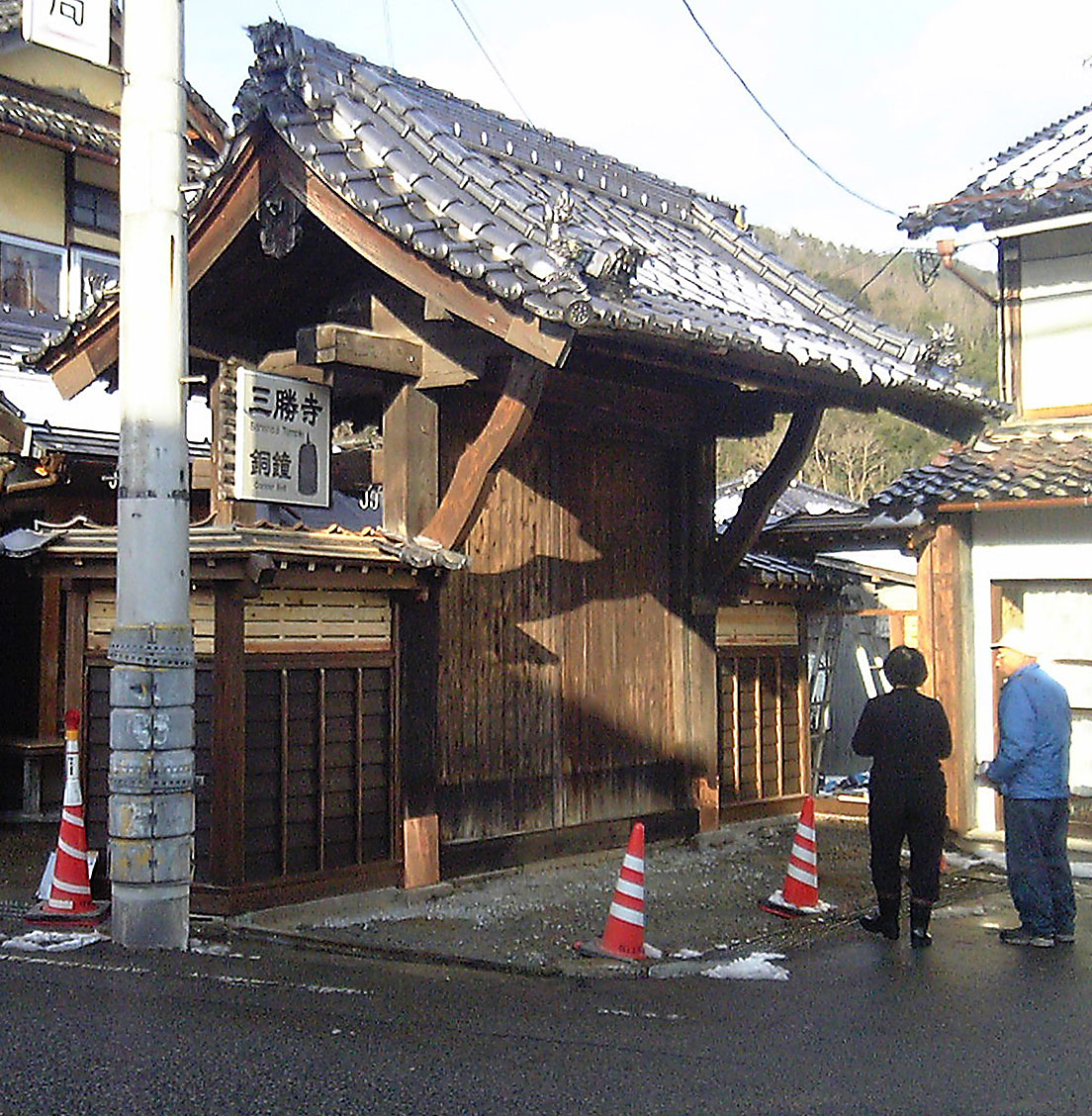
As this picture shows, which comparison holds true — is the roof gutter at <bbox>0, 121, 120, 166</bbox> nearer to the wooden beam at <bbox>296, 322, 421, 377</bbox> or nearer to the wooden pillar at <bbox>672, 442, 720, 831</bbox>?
the wooden beam at <bbox>296, 322, 421, 377</bbox>

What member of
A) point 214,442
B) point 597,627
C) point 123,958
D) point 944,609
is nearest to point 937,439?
point 944,609

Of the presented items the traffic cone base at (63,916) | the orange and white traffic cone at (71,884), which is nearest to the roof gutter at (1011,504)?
the orange and white traffic cone at (71,884)

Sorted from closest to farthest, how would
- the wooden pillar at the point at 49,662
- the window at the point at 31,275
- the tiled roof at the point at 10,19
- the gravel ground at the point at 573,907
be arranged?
the gravel ground at the point at 573,907, the wooden pillar at the point at 49,662, the tiled roof at the point at 10,19, the window at the point at 31,275

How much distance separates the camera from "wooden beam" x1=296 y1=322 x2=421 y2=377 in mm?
9547

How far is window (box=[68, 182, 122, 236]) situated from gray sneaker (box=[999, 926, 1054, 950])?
14.0 metres

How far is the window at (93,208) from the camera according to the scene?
1792 centimetres

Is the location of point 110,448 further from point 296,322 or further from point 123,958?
point 123,958

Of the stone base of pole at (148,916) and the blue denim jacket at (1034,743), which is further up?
the blue denim jacket at (1034,743)

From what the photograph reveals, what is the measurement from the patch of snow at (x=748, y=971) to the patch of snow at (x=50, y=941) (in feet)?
11.6

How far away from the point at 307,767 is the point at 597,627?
3214 mm

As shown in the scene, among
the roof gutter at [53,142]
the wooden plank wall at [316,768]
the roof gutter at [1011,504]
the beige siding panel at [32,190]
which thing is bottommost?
the wooden plank wall at [316,768]

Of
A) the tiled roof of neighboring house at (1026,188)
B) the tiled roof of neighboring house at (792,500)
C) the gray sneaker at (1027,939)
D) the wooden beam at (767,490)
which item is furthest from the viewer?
the tiled roof of neighboring house at (792,500)

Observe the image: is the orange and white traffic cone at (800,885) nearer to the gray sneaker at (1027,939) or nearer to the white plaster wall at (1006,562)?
the gray sneaker at (1027,939)

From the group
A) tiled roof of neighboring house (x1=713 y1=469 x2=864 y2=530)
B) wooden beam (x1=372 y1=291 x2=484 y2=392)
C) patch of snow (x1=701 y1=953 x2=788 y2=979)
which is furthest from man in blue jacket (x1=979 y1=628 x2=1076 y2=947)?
tiled roof of neighboring house (x1=713 y1=469 x2=864 y2=530)
